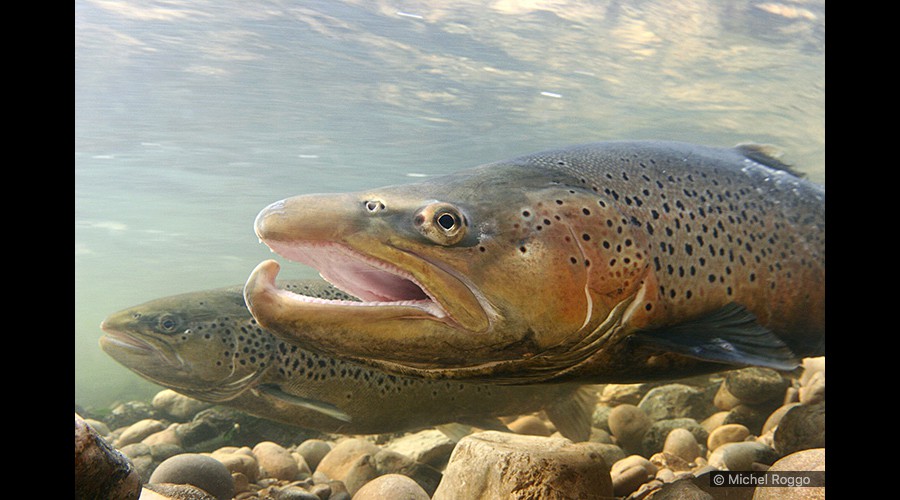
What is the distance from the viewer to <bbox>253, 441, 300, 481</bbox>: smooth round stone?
179 inches

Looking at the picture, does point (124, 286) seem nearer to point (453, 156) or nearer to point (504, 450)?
point (453, 156)

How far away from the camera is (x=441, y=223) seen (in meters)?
2.38

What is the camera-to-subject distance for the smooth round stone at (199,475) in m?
3.45

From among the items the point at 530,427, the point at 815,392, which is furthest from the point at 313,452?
the point at 815,392

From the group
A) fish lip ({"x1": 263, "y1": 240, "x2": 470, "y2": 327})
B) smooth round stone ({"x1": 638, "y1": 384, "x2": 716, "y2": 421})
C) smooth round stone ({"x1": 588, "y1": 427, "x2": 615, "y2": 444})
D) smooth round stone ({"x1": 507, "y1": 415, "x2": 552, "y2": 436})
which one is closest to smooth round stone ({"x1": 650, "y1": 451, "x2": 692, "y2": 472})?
smooth round stone ({"x1": 588, "y1": 427, "x2": 615, "y2": 444})

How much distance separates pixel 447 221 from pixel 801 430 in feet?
8.61

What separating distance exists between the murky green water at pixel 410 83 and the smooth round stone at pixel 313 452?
617cm

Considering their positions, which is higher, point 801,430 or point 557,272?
point 557,272

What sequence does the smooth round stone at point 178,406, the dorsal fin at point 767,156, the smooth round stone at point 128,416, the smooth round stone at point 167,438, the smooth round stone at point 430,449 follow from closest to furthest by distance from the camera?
the dorsal fin at point 767,156 < the smooth round stone at point 430,449 < the smooth round stone at point 167,438 < the smooth round stone at point 178,406 < the smooth round stone at point 128,416

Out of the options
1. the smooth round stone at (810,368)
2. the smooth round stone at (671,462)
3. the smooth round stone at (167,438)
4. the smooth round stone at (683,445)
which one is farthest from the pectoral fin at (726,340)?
the smooth round stone at (167,438)

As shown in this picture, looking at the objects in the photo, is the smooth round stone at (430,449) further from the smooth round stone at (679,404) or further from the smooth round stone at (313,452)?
the smooth round stone at (679,404)

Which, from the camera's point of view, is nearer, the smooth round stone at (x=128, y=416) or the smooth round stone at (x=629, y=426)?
the smooth round stone at (x=629, y=426)

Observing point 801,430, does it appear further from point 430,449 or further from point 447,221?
point 430,449

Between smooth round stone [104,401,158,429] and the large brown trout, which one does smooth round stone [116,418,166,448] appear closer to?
smooth round stone [104,401,158,429]
